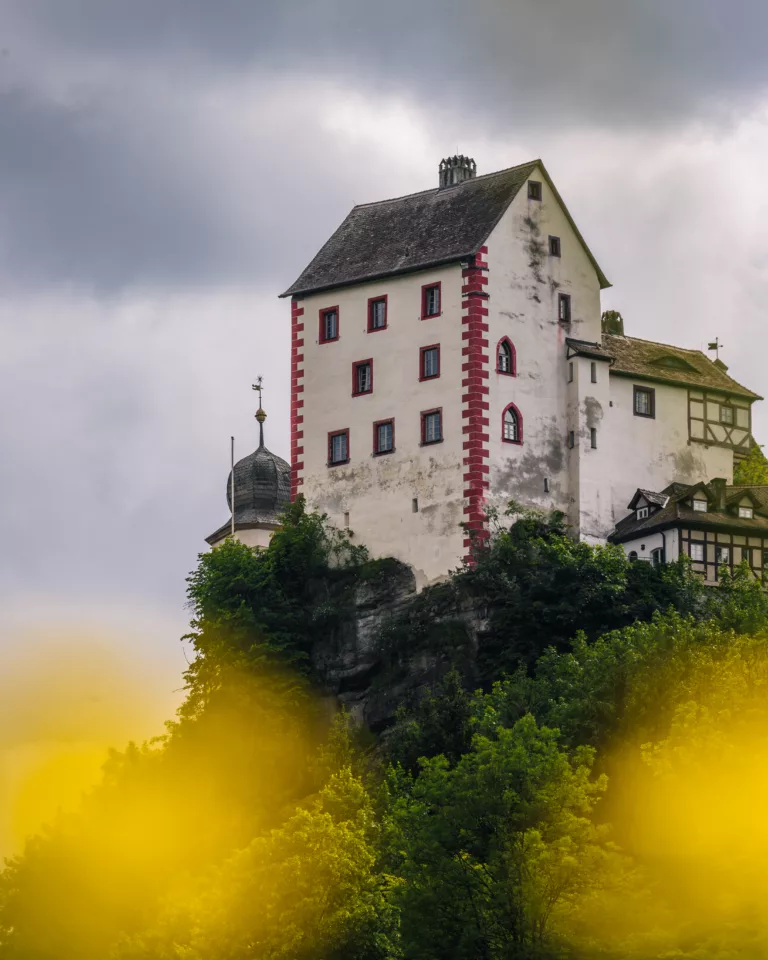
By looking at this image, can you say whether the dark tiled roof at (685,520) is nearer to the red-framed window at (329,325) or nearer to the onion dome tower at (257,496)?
the red-framed window at (329,325)

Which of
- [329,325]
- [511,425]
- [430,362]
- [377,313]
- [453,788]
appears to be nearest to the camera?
[453,788]

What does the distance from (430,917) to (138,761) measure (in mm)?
23080

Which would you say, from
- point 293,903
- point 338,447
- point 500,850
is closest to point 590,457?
point 338,447

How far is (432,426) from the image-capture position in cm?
11506

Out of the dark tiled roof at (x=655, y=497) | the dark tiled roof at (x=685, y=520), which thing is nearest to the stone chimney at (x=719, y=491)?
the dark tiled roof at (x=685, y=520)

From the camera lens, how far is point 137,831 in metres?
112

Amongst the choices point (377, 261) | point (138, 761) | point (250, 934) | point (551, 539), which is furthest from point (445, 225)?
point (250, 934)

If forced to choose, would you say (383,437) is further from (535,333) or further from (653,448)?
(653,448)

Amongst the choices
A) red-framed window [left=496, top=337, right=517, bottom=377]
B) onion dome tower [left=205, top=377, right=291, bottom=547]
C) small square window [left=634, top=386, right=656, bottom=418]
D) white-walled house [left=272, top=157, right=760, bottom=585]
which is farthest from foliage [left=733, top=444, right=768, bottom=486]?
onion dome tower [left=205, top=377, right=291, bottom=547]

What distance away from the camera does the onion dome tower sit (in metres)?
141

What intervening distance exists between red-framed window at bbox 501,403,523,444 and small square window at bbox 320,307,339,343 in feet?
26.5

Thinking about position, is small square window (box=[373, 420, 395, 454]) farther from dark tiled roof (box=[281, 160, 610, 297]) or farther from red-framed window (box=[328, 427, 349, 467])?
dark tiled roof (box=[281, 160, 610, 297])

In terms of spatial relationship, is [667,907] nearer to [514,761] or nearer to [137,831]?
[514,761]

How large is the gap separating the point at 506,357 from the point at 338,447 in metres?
7.17
